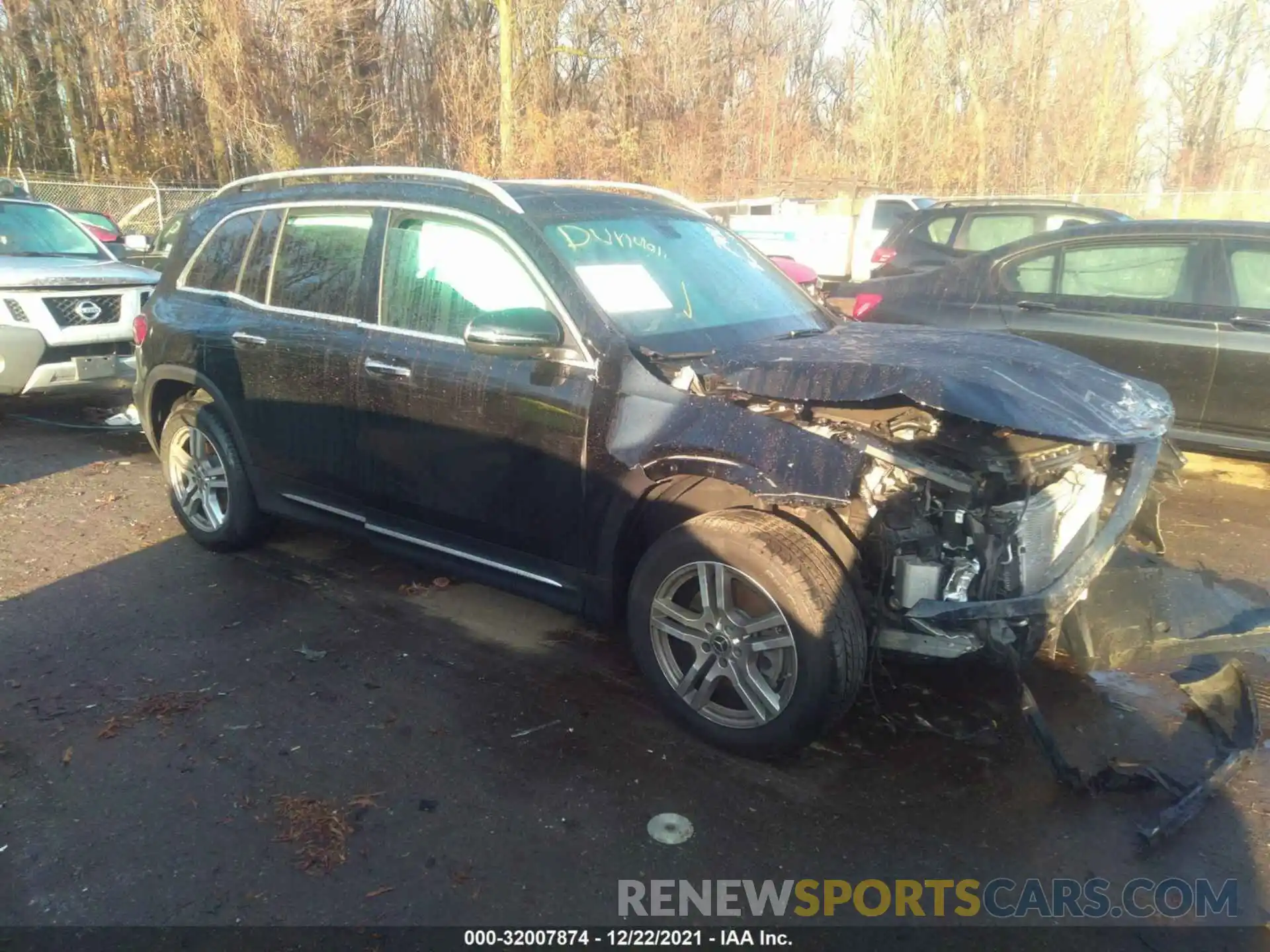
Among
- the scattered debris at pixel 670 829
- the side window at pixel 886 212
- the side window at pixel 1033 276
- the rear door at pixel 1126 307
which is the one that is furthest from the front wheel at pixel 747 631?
the side window at pixel 886 212

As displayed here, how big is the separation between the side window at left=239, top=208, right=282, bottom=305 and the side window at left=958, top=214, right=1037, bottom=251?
8500 mm

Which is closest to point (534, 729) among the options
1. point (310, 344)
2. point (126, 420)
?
point (310, 344)

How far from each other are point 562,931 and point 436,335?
2.45 metres

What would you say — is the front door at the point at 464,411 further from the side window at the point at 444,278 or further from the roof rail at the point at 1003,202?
the roof rail at the point at 1003,202

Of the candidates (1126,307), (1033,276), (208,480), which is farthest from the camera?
(1033,276)

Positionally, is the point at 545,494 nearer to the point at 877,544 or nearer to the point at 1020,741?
the point at 877,544

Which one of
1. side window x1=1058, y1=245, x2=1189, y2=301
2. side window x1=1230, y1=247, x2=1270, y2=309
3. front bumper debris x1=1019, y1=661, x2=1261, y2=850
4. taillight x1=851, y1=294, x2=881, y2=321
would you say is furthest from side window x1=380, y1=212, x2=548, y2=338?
side window x1=1230, y1=247, x2=1270, y2=309

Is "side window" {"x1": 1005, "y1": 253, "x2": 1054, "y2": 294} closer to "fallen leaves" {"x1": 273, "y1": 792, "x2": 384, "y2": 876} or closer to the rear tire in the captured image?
the rear tire

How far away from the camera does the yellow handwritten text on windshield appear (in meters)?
3.86

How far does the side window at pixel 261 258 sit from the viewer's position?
4793 mm

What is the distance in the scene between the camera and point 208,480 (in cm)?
521

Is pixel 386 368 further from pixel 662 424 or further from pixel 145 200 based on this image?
pixel 145 200

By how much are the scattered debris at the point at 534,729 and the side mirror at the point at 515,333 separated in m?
1.42

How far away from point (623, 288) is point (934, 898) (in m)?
2.45
